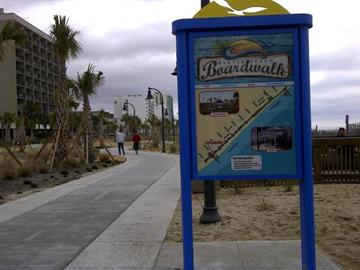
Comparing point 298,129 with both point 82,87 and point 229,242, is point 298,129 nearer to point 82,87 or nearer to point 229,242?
point 229,242

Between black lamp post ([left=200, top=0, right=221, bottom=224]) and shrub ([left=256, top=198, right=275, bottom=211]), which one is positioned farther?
shrub ([left=256, top=198, right=275, bottom=211])

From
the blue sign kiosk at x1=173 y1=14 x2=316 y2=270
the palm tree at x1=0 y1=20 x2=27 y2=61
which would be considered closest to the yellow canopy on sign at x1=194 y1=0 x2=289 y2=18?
the blue sign kiosk at x1=173 y1=14 x2=316 y2=270

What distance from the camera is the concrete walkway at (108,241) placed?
6.46 m

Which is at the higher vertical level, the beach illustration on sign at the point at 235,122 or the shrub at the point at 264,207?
the beach illustration on sign at the point at 235,122

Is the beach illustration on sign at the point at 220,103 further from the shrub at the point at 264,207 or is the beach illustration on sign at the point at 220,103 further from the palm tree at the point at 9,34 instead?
the palm tree at the point at 9,34

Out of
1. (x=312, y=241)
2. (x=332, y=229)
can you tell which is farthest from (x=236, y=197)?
(x=312, y=241)

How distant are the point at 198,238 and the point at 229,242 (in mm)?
543

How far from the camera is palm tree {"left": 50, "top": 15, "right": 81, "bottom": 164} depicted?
901 inches

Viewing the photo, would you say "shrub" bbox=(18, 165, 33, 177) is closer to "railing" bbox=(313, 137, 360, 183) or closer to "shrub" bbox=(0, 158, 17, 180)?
"shrub" bbox=(0, 158, 17, 180)

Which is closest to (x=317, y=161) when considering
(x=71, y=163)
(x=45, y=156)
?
(x=71, y=163)

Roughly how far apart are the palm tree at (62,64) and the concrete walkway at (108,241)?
9.96 metres

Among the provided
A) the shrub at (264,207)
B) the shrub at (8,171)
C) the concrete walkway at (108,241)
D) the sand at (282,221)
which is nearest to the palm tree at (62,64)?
the shrub at (8,171)

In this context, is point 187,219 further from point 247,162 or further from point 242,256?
point 242,256

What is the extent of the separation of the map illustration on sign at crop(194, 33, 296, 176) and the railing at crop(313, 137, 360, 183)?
9498mm
